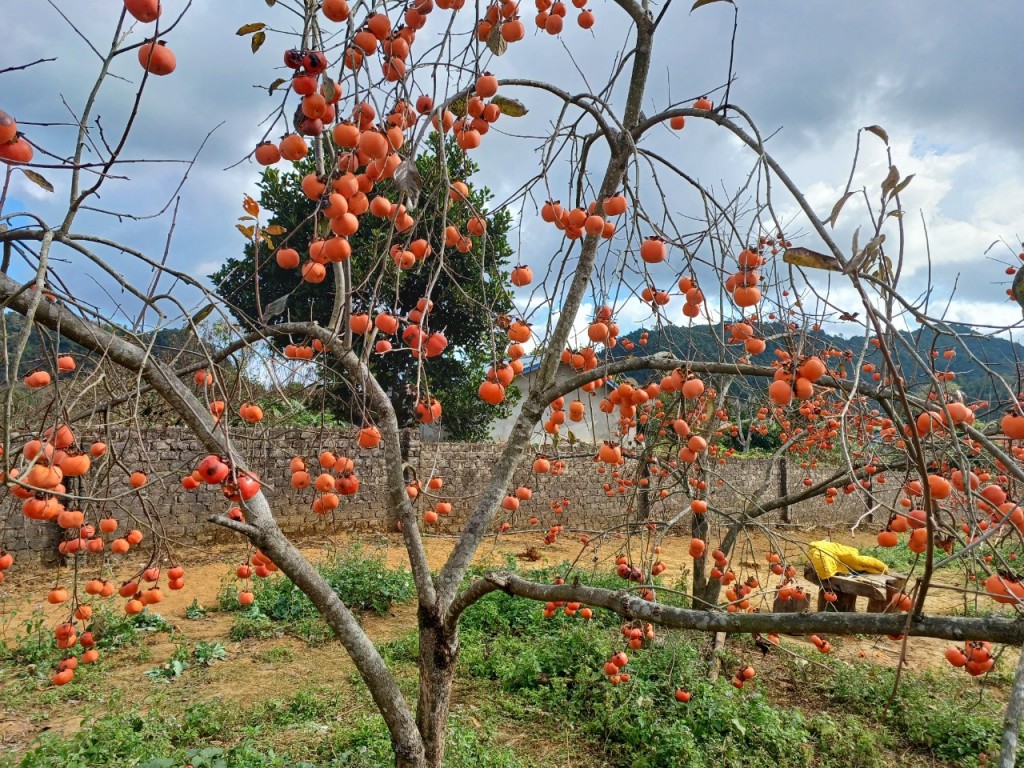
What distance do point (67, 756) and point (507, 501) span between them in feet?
7.93

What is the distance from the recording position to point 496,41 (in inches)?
67.2

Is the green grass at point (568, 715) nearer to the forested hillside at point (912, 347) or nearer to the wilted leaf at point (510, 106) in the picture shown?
the forested hillside at point (912, 347)

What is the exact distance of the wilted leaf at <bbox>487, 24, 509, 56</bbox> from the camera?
1.69 meters

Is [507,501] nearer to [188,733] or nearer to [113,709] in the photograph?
[188,733]

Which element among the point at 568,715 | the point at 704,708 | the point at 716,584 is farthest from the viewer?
the point at 716,584

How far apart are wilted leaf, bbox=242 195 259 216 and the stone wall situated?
3428 mm

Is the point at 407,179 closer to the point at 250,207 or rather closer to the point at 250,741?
the point at 250,207

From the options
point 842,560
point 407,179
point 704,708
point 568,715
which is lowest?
point 568,715

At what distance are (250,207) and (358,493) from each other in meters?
8.03

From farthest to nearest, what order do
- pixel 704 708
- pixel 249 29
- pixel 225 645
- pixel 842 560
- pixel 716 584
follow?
pixel 842 560, pixel 225 645, pixel 716 584, pixel 704 708, pixel 249 29

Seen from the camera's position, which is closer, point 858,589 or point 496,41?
point 496,41

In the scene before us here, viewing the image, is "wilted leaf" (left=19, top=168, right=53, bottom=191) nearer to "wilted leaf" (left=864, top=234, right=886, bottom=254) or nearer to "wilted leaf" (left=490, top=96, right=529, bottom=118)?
"wilted leaf" (left=490, top=96, right=529, bottom=118)

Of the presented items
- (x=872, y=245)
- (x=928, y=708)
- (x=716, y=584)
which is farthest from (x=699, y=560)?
(x=872, y=245)

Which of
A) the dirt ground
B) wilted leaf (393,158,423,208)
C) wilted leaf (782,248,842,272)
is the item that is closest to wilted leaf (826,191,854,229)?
wilted leaf (782,248,842,272)
